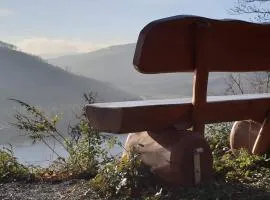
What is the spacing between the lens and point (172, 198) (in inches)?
153

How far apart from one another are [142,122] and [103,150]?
1300 mm

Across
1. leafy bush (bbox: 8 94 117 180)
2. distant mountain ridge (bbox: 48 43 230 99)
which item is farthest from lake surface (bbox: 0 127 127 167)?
distant mountain ridge (bbox: 48 43 230 99)

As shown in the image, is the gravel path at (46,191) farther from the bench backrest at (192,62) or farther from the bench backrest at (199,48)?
the bench backrest at (199,48)

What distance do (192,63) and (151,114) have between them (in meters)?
0.58

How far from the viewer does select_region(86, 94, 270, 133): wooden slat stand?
394 centimetres

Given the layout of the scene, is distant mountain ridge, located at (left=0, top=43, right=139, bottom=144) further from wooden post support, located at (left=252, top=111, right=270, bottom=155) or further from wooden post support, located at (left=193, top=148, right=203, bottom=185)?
wooden post support, located at (left=193, top=148, right=203, bottom=185)

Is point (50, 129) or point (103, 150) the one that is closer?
point (103, 150)

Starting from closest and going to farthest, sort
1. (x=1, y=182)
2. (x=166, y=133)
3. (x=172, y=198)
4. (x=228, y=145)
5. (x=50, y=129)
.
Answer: (x=172, y=198) → (x=166, y=133) → (x=1, y=182) → (x=50, y=129) → (x=228, y=145)

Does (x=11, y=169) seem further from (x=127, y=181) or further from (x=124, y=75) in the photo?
(x=124, y=75)

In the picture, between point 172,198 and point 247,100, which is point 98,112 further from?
point 247,100

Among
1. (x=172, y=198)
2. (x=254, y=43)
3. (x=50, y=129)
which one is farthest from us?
(x=50, y=129)

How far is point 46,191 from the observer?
15.1 ft

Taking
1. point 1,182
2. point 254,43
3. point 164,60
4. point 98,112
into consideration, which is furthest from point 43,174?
point 254,43

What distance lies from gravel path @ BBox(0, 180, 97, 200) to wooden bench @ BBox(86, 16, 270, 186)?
61 cm
